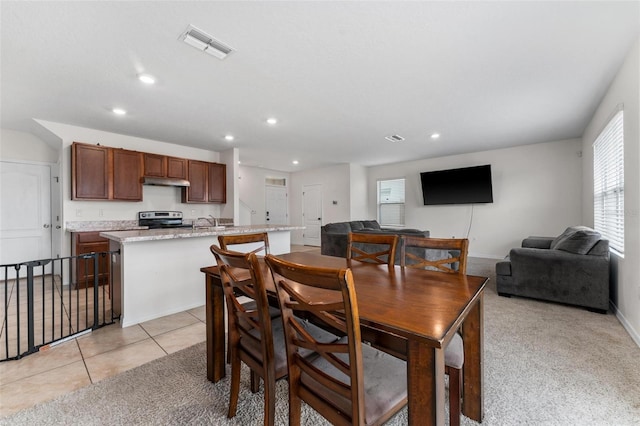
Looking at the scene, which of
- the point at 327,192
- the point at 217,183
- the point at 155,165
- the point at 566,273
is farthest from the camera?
the point at 327,192

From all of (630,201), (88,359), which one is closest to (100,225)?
(88,359)

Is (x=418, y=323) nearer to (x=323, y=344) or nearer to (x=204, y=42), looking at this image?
(x=323, y=344)

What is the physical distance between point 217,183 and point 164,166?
103 cm

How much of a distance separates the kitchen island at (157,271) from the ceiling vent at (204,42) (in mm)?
1770

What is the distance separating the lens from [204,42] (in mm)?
2174

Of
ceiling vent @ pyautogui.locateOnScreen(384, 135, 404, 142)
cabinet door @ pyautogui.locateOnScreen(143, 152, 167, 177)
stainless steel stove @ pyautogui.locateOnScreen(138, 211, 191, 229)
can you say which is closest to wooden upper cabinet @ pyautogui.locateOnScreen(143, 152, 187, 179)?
cabinet door @ pyautogui.locateOnScreen(143, 152, 167, 177)

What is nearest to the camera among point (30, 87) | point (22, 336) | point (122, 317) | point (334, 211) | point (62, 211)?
point (22, 336)

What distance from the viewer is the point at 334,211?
26.0 feet

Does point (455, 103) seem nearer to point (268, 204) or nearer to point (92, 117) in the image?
point (92, 117)

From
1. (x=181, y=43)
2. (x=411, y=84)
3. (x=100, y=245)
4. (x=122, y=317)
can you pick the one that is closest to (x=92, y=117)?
(x=100, y=245)

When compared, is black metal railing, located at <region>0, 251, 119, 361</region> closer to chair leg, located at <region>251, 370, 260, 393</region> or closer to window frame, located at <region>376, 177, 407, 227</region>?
chair leg, located at <region>251, 370, 260, 393</region>

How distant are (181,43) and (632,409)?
12.6 ft

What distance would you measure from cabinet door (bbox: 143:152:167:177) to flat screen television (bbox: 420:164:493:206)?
5.71 meters

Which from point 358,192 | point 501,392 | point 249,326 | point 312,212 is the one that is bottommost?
point 501,392
